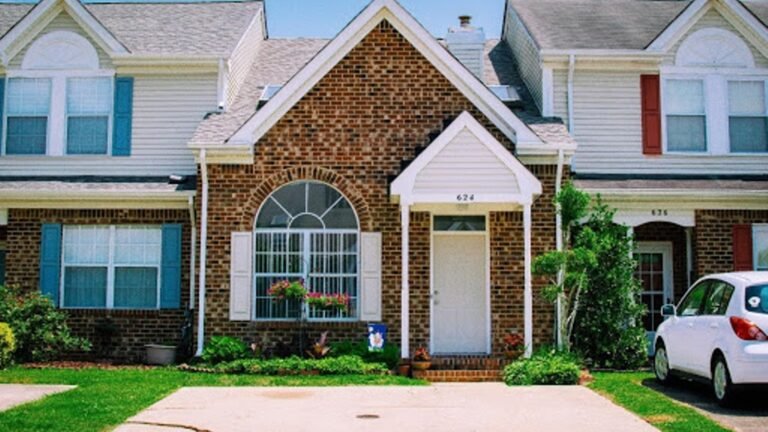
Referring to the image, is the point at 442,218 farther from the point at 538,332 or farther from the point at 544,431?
the point at 544,431

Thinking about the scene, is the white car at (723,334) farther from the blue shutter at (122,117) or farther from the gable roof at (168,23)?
the blue shutter at (122,117)

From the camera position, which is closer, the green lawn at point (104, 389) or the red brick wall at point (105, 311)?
the green lawn at point (104, 389)

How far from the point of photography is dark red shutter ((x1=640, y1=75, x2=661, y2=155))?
18.0 m

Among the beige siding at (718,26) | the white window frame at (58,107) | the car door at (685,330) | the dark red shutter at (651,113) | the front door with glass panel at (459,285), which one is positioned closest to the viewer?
the car door at (685,330)

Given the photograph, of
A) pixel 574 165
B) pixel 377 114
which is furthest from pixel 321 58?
pixel 574 165

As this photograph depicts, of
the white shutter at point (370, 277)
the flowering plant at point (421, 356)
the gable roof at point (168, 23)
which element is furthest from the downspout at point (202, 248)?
the flowering plant at point (421, 356)

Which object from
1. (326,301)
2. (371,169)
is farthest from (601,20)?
(326,301)

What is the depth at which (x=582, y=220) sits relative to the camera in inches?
664

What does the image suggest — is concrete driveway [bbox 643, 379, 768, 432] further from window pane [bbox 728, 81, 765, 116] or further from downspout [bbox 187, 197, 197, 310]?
downspout [bbox 187, 197, 197, 310]

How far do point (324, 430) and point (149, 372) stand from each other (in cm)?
636

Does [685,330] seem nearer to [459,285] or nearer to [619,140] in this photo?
[459,285]

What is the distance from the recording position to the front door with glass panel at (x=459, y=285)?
16469 mm

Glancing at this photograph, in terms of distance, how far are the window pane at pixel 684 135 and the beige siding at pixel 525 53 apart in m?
2.73

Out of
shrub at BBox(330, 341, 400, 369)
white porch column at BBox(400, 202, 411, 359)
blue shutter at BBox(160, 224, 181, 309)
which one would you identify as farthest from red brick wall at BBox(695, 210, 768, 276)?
blue shutter at BBox(160, 224, 181, 309)
